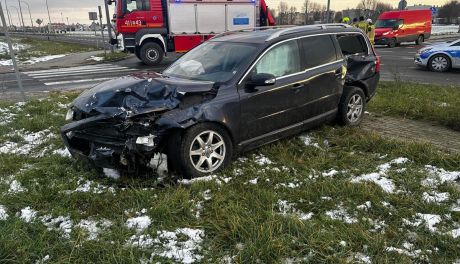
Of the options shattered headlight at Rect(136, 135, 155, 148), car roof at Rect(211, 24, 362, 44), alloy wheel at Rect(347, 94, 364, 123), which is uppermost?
car roof at Rect(211, 24, 362, 44)

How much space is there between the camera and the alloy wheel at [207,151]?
12.8 ft

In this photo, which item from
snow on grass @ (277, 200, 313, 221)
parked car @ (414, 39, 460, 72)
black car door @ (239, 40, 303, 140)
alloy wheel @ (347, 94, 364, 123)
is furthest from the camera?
parked car @ (414, 39, 460, 72)

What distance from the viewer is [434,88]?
28.2ft

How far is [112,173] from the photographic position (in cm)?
405

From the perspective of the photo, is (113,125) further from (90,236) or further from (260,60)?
(260,60)

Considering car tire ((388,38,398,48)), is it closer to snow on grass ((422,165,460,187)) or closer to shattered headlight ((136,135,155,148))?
snow on grass ((422,165,460,187))

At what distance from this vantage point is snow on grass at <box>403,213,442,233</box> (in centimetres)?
299

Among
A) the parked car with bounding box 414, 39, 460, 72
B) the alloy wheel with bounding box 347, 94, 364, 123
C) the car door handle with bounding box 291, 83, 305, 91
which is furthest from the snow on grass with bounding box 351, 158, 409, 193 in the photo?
the parked car with bounding box 414, 39, 460, 72

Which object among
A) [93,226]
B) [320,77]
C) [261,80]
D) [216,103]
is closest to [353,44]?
[320,77]

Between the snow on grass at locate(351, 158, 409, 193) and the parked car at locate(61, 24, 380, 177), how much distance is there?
119cm

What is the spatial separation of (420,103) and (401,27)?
19.7m

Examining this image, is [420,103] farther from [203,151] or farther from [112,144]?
[112,144]

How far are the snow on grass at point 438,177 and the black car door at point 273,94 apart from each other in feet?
5.55

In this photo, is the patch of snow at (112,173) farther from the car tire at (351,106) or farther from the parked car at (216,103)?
the car tire at (351,106)
